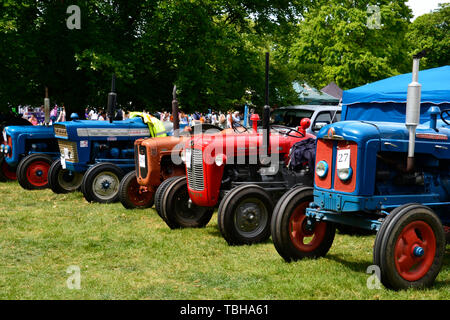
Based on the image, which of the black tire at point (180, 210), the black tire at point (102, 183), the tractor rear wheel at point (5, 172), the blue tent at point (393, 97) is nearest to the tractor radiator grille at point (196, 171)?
the black tire at point (180, 210)

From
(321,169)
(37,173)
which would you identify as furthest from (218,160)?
(37,173)

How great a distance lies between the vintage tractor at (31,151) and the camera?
11008 millimetres

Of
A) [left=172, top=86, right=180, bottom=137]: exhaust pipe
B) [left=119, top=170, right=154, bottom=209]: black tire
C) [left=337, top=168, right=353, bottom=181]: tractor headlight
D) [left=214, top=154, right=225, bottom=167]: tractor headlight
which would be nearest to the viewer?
[left=337, top=168, right=353, bottom=181]: tractor headlight

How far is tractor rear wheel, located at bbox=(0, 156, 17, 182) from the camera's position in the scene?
12.4 m

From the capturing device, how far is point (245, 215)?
6.25 m

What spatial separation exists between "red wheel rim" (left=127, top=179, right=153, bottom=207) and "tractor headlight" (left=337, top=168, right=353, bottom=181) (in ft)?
15.2

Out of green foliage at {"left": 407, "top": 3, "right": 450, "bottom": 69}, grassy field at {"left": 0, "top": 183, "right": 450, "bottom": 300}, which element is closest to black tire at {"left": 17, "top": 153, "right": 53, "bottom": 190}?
grassy field at {"left": 0, "top": 183, "right": 450, "bottom": 300}

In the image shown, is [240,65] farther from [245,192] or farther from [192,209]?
[245,192]

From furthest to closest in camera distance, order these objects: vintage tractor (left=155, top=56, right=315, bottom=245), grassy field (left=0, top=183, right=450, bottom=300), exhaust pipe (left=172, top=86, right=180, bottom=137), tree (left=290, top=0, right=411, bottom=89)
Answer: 1. tree (left=290, top=0, right=411, bottom=89)
2. exhaust pipe (left=172, top=86, right=180, bottom=137)
3. vintage tractor (left=155, top=56, right=315, bottom=245)
4. grassy field (left=0, top=183, right=450, bottom=300)

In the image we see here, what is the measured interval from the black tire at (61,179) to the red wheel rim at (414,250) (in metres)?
7.31

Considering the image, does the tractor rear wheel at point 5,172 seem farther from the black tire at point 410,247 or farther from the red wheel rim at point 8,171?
the black tire at point 410,247

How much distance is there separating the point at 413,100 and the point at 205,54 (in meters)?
9.41

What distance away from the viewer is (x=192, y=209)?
7.33m

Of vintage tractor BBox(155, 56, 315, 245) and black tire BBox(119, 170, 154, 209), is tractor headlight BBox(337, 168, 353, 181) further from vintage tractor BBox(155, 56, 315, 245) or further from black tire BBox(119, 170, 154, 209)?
black tire BBox(119, 170, 154, 209)
